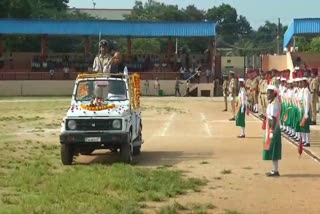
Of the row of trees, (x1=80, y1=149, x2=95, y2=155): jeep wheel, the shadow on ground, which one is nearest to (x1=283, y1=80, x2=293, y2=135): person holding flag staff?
the shadow on ground

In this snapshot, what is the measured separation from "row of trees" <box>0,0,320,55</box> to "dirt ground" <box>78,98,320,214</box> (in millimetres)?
17614

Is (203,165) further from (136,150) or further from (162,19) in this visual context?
(162,19)

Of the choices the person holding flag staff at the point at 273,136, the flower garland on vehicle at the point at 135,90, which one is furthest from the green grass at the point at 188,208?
the flower garland on vehicle at the point at 135,90

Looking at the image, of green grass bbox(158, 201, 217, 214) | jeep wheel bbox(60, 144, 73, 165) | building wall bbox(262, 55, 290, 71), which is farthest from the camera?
building wall bbox(262, 55, 290, 71)

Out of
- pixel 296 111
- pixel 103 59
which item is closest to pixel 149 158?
pixel 103 59

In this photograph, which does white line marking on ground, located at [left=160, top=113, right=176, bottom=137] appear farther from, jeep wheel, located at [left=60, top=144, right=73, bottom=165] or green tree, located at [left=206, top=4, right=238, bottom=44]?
green tree, located at [left=206, top=4, right=238, bottom=44]

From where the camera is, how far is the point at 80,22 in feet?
212

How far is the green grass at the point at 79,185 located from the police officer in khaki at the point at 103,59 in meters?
2.43

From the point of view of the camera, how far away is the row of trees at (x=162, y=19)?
76.6 meters

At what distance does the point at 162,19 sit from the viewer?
108 m

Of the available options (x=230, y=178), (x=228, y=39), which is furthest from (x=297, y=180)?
(x=228, y=39)

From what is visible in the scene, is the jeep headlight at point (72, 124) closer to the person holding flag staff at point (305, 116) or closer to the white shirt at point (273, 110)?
the white shirt at point (273, 110)

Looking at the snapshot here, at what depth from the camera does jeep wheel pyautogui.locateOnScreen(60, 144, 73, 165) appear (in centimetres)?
1503

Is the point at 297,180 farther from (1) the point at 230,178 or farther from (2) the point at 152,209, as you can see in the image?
(2) the point at 152,209
